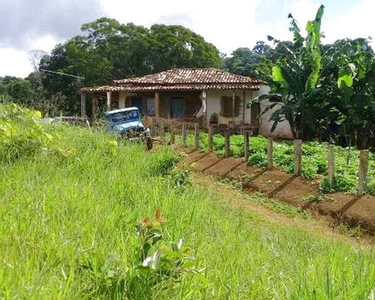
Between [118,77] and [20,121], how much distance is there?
28886 millimetres

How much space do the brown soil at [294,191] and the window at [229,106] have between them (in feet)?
38.4

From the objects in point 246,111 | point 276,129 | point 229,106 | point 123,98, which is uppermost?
point 123,98

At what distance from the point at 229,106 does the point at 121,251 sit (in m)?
21.5

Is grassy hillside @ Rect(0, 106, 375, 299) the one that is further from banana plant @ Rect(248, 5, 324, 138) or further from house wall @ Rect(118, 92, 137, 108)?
house wall @ Rect(118, 92, 137, 108)

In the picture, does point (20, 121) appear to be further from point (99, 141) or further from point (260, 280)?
point (260, 280)

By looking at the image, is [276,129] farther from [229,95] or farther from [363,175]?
[363,175]

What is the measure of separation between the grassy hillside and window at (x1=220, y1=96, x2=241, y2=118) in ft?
63.5

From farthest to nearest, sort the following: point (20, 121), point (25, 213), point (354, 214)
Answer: point (354, 214)
point (20, 121)
point (25, 213)

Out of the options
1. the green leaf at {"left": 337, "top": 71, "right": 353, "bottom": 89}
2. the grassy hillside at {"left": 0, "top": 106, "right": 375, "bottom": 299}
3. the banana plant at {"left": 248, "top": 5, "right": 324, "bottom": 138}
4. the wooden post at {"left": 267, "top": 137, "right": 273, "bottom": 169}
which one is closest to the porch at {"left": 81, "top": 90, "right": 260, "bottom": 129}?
the banana plant at {"left": 248, "top": 5, "right": 324, "bottom": 138}

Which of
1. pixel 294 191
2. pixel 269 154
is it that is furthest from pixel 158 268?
pixel 269 154

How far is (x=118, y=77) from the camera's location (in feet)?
112

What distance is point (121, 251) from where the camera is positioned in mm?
2459

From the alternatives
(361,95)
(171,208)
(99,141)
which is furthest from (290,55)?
(171,208)

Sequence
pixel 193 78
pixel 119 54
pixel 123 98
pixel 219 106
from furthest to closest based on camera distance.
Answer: pixel 119 54
pixel 123 98
pixel 193 78
pixel 219 106
